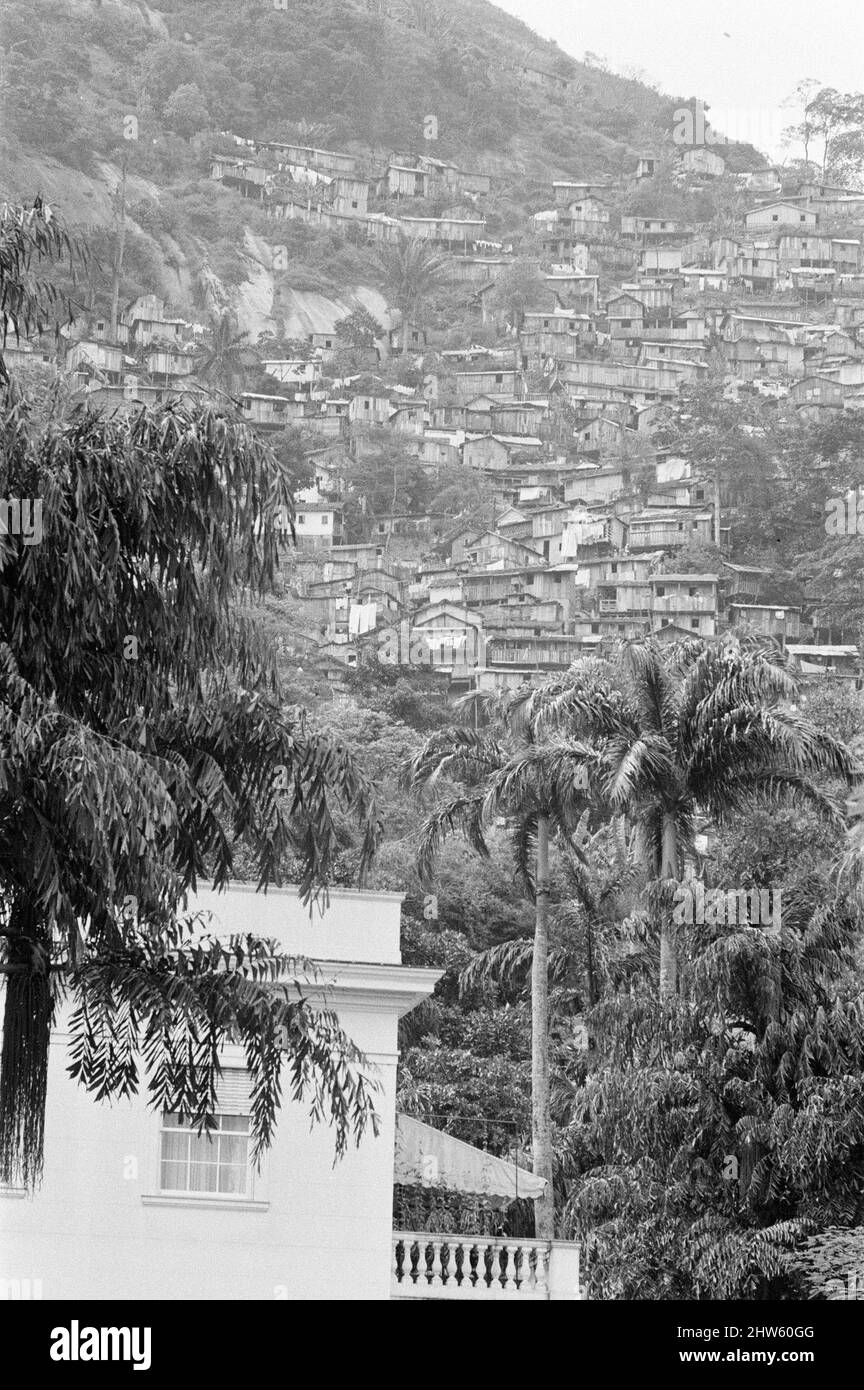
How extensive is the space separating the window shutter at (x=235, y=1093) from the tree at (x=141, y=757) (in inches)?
253

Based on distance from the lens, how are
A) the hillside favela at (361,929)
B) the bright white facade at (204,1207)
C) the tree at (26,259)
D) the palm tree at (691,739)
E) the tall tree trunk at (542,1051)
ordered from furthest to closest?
the palm tree at (691,739) < the tall tree trunk at (542,1051) < the bright white facade at (204,1207) < the tree at (26,259) < the hillside favela at (361,929)

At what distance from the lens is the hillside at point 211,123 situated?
487 ft

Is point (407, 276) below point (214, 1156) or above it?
above

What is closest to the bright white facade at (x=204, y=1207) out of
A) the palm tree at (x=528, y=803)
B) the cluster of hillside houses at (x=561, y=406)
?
the palm tree at (x=528, y=803)

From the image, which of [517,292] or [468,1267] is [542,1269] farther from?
[517,292]

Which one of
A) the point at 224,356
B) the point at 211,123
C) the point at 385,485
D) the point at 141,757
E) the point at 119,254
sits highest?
the point at 211,123

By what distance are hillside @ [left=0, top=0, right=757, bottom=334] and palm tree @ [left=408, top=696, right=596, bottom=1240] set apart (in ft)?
321

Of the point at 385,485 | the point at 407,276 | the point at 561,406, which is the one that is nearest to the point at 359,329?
the point at 407,276

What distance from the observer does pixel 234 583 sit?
13188 mm

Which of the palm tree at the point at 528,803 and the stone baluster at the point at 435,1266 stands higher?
the palm tree at the point at 528,803

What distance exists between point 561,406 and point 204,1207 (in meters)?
111

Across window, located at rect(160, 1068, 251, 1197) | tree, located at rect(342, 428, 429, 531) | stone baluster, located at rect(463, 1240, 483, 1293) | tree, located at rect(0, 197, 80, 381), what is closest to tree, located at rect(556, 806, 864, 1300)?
stone baluster, located at rect(463, 1240, 483, 1293)

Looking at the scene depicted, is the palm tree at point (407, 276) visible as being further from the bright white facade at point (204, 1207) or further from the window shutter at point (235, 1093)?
the bright white facade at point (204, 1207)

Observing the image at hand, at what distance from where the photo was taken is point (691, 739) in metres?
28.0
